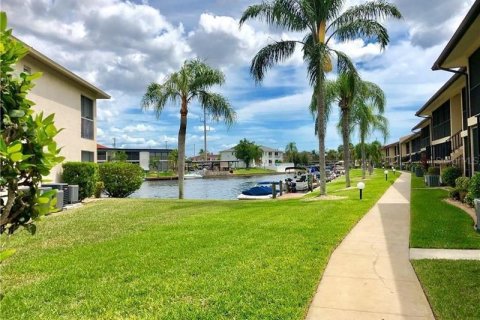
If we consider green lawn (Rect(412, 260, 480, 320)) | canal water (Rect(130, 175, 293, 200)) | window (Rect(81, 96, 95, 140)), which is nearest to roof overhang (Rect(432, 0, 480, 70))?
green lawn (Rect(412, 260, 480, 320))

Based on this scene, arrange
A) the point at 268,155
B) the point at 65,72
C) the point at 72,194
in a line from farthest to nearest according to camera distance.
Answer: the point at 268,155
the point at 65,72
the point at 72,194

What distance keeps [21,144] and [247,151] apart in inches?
4299

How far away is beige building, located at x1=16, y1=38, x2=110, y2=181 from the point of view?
1673cm

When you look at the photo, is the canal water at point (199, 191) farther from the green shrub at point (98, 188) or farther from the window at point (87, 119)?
the window at point (87, 119)

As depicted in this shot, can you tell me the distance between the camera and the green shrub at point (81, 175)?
1870cm

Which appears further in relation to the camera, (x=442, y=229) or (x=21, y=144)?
(x=442, y=229)

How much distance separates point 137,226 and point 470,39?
12394 millimetres

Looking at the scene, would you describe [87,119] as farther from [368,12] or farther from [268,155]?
[268,155]

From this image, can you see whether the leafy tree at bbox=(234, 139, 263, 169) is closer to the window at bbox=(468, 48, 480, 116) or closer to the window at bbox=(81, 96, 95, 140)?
the window at bbox=(81, 96, 95, 140)

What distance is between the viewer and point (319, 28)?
17562 millimetres

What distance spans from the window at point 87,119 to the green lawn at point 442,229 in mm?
17109

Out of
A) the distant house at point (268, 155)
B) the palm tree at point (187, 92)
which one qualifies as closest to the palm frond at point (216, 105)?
the palm tree at point (187, 92)

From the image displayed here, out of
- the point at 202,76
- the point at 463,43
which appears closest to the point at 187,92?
the point at 202,76

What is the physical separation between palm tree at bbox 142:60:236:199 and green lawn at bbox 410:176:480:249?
501 inches
